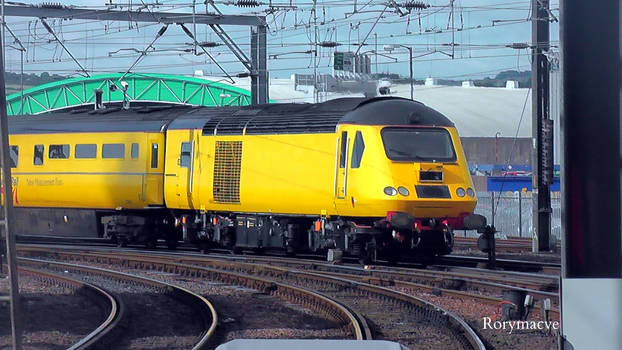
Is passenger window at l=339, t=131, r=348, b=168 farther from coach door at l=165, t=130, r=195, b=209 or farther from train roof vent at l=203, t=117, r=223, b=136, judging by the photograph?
coach door at l=165, t=130, r=195, b=209

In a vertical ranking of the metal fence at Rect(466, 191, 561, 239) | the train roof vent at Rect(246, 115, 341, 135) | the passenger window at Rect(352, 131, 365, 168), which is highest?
the train roof vent at Rect(246, 115, 341, 135)

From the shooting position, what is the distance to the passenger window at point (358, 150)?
691 inches

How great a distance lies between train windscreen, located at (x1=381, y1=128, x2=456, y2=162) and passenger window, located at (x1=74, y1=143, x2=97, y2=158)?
8.83 m

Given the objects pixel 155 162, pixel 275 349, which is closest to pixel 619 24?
pixel 275 349

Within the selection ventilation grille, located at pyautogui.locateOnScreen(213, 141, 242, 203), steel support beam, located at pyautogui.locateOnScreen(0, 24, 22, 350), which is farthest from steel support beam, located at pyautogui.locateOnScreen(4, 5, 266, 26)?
steel support beam, located at pyautogui.locateOnScreen(0, 24, 22, 350)

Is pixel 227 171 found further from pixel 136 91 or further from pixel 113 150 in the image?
pixel 136 91

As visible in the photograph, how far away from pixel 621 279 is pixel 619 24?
3.22ft

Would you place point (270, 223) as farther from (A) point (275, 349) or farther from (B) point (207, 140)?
(A) point (275, 349)

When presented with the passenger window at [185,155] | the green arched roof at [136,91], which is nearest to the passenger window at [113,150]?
the passenger window at [185,155]

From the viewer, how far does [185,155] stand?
71.1ft

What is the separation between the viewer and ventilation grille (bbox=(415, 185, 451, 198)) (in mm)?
17391

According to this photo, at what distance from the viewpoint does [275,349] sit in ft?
11.1

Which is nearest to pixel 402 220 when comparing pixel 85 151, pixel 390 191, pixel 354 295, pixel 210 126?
pixel 390 191

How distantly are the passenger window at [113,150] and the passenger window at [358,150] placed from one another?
7.43m
